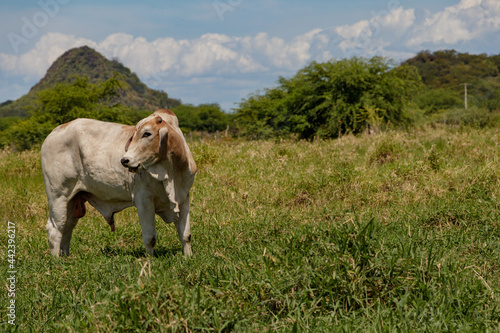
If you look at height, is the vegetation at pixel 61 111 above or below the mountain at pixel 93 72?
below

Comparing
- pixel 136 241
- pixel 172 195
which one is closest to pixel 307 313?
pixel 172 195

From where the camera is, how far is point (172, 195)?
181 inches

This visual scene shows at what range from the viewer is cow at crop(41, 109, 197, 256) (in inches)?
172

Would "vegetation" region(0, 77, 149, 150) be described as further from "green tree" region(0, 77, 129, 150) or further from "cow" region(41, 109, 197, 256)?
"cow" region(41, 109, 197, 256)

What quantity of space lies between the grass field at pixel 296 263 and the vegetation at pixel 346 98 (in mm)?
10248

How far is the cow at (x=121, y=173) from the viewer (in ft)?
14.3

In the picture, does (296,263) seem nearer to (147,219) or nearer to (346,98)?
(147,219)

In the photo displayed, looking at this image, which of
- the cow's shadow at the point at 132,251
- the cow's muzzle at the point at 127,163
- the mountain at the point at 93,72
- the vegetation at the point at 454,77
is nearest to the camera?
the cow's muzzle at the point at 127,163

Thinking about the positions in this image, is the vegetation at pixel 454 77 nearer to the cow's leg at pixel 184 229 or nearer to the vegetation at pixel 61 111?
the vegetation at pixel 61 111

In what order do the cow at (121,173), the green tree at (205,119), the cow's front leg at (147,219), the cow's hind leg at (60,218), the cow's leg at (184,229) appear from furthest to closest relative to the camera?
the green tree at (205,119) → the cow's hind leg at (60,218) → the cow's leg at (184,229) → the cow's front leg at (147,219) → the cow at (121,173)

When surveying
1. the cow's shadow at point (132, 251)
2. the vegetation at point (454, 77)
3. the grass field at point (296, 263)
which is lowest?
the cow's shadow at point (132, 251)

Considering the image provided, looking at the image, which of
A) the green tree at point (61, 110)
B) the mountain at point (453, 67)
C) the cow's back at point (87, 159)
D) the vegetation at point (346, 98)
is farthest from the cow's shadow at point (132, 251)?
the mountain at point (453, 67)

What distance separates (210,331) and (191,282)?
79 cm

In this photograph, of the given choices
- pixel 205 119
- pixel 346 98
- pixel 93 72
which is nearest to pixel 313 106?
pixel 346 98
